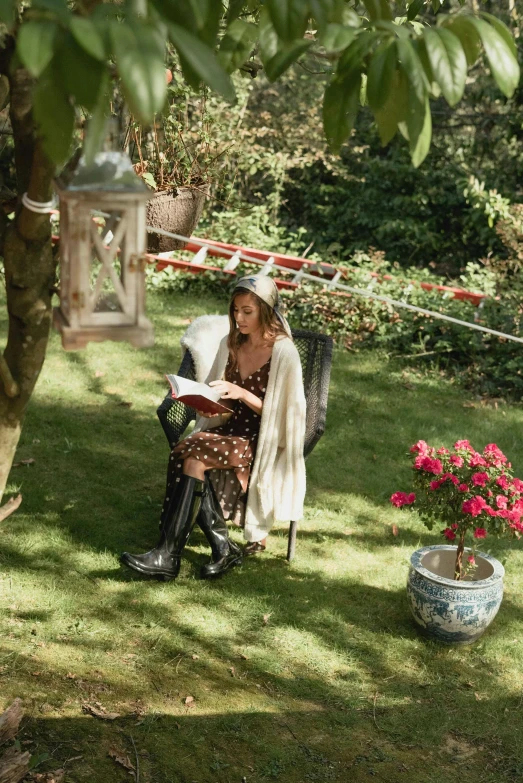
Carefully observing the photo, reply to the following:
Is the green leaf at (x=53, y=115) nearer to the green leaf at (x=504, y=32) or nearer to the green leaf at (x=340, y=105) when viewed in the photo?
the green leaf at (x=340, y=105)

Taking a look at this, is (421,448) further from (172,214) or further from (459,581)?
(172,214)

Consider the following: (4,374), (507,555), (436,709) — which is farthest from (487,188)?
(4,374)

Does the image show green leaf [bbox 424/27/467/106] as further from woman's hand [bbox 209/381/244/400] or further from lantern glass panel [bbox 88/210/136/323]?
woman's hand [bbox 209/381/244/400]

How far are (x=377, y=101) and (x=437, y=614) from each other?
294 cm

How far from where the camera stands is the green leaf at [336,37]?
1.42 m

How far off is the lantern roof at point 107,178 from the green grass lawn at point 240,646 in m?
2.19

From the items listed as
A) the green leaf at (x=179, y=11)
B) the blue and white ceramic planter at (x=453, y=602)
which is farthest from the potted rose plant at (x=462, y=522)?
the green leaf at (x=179, y=11)

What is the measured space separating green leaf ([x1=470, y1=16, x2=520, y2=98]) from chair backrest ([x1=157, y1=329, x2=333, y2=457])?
3.19 meters

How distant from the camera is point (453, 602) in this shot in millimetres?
3914

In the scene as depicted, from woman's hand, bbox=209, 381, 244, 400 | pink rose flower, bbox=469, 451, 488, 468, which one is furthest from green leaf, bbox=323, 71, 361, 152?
woman's hand, bbox=209, 381, 244, 400

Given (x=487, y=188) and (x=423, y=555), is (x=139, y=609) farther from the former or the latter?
(x=487, y=188)

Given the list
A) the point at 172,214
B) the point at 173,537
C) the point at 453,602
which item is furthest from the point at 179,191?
the point at 453,602

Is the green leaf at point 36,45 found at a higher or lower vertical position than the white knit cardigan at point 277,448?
higher

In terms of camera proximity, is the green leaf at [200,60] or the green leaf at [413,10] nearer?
the green leaf at [200,60]
